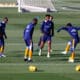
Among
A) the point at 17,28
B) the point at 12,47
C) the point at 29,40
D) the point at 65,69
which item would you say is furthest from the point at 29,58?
the point at 17,28

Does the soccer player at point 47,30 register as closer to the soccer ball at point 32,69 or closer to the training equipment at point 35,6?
the soccer ball at point 32,69

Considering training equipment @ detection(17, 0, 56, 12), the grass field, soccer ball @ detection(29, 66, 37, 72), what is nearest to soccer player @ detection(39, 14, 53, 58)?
the grass field

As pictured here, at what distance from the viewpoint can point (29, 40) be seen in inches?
886

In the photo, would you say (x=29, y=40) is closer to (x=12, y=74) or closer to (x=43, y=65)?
(x=43, y=65)

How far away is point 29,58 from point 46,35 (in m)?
2.49

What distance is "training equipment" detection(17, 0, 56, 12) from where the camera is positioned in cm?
6208

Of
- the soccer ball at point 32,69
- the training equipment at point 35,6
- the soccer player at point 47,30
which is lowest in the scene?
the training equipment at point 35,6

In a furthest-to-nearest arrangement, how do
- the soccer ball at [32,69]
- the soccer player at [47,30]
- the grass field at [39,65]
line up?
1. the soccer player at [47,30]
2. the soccer ball at [32,69]
3. the grass field at [39,65]

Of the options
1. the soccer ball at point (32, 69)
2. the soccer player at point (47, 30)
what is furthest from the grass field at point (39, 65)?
the soccer player at point (47, 30)

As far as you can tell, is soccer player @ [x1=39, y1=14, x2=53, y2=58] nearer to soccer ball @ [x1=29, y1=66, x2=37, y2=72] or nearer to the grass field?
the grass field

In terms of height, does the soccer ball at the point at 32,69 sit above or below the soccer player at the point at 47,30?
below

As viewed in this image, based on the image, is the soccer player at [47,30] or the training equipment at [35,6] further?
the training equipment at [35,6]

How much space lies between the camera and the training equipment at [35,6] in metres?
62.1

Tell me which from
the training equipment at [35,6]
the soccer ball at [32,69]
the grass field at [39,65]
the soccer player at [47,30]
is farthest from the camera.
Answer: the training equipment at [35,6]
